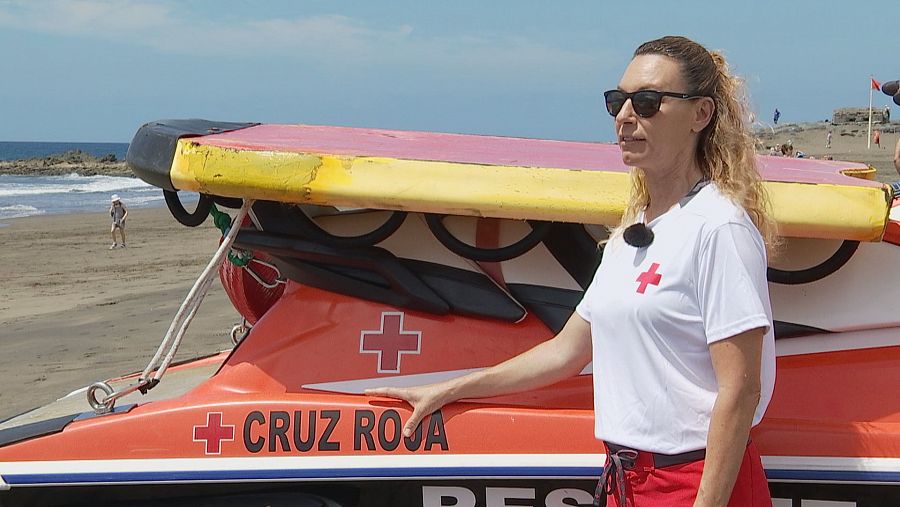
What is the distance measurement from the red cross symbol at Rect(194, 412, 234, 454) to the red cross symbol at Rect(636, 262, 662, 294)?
1.15m

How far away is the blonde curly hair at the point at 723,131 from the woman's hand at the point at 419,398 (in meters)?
0.89

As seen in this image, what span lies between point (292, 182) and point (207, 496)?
0.84 metres

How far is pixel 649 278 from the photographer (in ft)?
5.61

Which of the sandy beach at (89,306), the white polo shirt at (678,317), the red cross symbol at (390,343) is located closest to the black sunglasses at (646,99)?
the white polo shirt at (678,317)

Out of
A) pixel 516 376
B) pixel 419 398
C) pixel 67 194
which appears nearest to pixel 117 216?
pixel 419 398

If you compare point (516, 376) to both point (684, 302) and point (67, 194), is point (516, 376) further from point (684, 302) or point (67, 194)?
point (67, 194)

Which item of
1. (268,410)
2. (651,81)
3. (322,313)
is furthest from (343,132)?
(651,81)

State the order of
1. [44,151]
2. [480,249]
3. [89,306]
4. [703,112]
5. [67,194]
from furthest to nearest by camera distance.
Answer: [44,151], [67,194], [89,306], [480,249], [703,112]

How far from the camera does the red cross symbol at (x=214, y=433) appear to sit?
7.51 ft

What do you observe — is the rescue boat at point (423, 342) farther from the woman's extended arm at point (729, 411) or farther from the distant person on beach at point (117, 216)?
the distant person on beach at point (117, 216)

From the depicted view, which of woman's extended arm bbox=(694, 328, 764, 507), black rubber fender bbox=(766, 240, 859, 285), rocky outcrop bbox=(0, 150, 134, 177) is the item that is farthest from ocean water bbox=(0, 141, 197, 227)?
woman's extended arm bbox=(694, 328, 764, 507)

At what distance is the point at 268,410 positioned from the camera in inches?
91.1

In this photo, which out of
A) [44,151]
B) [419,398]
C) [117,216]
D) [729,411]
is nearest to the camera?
[729,411]

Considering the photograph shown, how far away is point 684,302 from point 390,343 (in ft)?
3.24
